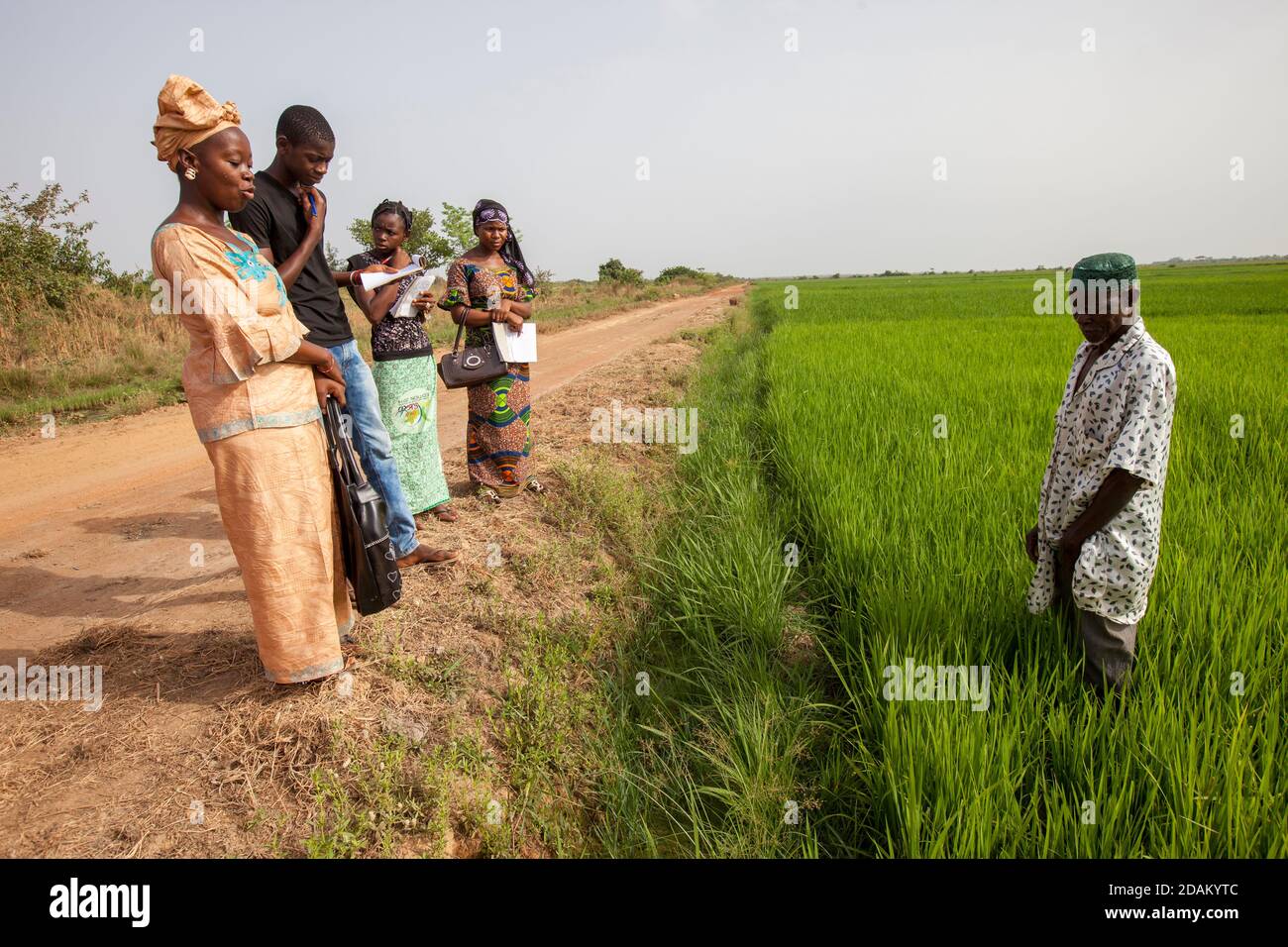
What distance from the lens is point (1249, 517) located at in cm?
306

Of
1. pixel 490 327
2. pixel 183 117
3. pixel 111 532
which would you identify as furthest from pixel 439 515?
pixel 183 117

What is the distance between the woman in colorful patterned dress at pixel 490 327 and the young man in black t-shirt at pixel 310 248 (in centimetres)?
100

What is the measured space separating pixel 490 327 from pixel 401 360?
614mm

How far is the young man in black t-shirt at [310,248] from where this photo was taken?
2553mm

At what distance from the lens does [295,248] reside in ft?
8.80

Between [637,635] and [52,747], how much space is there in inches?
82.3

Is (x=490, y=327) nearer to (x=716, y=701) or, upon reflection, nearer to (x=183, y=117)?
(x=183, y=117)

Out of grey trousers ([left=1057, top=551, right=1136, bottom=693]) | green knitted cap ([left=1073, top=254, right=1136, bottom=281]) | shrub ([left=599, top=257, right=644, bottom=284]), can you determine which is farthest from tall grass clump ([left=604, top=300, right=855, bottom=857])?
shrub ([left=599, top=257, right=644, bottom=284])

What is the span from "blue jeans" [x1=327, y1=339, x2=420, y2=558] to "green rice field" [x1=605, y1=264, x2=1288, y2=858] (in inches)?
51.7

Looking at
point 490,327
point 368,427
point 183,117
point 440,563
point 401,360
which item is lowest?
point 440,563

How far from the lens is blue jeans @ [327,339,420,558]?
2938mm

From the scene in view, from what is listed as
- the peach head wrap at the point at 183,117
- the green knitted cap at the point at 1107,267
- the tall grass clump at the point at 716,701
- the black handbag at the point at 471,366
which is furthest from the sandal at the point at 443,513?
the green knitted cap at the point at 1107,267
